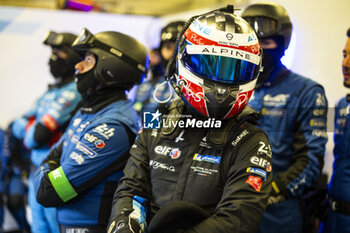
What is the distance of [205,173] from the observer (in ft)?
4.14

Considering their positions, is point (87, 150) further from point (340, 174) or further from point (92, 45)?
point (340, 174)

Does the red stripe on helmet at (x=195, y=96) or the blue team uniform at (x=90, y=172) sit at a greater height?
the red stripe on helmet at (x=195, y=96)

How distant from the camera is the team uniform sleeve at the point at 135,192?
129cm

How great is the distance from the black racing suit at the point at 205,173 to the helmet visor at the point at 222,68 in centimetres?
15

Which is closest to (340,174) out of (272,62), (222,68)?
(272,62)

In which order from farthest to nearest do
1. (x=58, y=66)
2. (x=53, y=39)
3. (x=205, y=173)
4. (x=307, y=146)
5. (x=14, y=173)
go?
(x=14, y=173)
(x=58, y=66)
(x=53, y=39)
(x=307, y=146)
(x=205, y=173)

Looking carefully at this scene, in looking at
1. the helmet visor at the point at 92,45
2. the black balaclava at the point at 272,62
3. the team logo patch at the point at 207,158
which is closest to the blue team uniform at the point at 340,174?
the black balaclava at the point at 272,62

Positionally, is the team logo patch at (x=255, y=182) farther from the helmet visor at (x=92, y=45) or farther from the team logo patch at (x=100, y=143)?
the helmet visor at (x=92, y=45)

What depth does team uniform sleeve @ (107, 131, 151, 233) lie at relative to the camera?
129 cm

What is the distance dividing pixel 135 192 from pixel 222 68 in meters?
0.60

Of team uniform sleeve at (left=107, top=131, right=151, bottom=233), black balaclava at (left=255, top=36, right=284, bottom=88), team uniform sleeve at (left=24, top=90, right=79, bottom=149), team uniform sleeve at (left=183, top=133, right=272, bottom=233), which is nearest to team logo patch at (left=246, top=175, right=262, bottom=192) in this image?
team uniform sleeve at (left=183, top=133, right=272, bottom=233)

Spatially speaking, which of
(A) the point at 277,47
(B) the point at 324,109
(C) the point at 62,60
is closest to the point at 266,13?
(A) the point at 277,47

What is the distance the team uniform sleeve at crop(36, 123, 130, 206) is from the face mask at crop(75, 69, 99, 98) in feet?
1.04

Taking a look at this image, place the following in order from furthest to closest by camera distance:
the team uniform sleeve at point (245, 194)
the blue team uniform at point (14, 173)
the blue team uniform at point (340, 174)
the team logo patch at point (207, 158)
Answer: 1. the blue team uniform at point (14, 173)
2. the blue team uniform at point (340, 174)
3. the team logo patch at point (207, 158)
4. the team uniform sleeve at point (245, 194)
